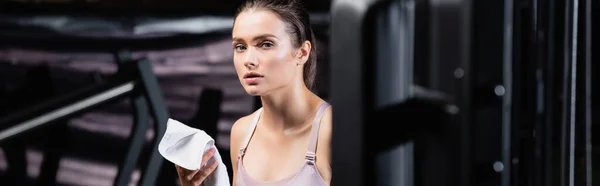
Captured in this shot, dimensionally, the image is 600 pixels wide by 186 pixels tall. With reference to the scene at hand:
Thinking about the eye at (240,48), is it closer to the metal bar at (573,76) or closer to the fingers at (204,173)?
the fingers at (204,173)

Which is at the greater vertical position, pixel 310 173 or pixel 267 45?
pixel 267 45

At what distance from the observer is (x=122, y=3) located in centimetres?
139

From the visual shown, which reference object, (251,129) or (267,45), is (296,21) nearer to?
(267,45)

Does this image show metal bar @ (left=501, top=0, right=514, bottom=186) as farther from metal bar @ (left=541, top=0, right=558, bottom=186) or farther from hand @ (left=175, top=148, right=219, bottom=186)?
hand @ (left=175, top=148, right=219, bottom=186)

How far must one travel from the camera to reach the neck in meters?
1.13

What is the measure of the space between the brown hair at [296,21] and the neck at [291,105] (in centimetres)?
3

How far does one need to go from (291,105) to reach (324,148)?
125 millimetres

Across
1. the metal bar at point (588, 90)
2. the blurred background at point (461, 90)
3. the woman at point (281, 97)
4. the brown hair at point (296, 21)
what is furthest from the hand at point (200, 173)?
the metal bar at point (588, 90)

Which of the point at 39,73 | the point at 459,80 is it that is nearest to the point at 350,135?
the point at 459,80

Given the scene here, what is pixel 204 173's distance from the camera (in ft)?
3.58

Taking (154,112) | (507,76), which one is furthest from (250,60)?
(507,76)

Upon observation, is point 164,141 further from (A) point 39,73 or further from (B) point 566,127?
(B) point 566,127

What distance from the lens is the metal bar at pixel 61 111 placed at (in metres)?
1.33

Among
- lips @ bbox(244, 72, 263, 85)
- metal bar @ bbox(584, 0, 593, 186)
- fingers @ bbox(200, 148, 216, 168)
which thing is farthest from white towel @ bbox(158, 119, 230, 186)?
metal bar @ bbox(584, 0, 593, 186)
